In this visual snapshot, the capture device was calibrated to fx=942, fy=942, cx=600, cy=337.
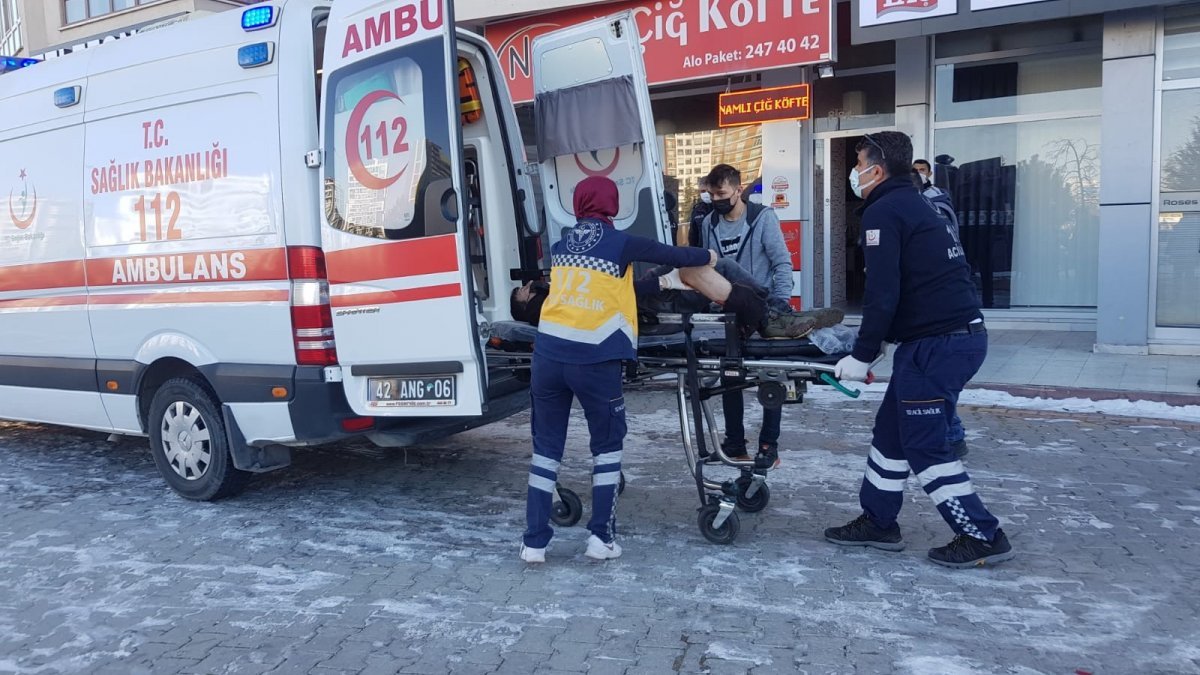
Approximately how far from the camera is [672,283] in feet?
15.1

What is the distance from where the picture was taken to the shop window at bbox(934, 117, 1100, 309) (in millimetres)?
11508

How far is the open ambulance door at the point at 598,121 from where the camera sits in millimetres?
6074

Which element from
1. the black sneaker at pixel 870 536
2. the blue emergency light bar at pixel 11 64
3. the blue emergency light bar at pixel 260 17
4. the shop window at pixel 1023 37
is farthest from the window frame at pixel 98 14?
the black sneaker at pixel 870 536

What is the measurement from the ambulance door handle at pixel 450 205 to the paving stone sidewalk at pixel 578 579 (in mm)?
1689

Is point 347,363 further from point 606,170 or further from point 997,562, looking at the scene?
point 997,562

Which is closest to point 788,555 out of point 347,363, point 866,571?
point 866,571

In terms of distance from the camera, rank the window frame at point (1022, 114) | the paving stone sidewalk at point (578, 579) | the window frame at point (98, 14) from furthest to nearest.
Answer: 1. the window frame at point (98, 14)
2. the window frame at point (1022, 114)
3. the paving stone sidewalk at point (578, 579)

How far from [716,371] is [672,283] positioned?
51 cm

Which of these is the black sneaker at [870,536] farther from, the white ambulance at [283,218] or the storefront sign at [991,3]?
the storefront sign at [991,3]

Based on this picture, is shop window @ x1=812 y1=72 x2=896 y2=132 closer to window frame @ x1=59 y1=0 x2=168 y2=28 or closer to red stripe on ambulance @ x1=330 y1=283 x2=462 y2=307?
red stripe on ambulance @ x1=330 y1=283 x2=462 y2=307

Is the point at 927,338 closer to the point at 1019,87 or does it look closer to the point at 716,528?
the point at 716,528

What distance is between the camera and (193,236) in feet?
17.6

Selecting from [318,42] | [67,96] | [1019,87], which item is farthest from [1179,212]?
[67,96]

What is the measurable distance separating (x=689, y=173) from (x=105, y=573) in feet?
34.6
